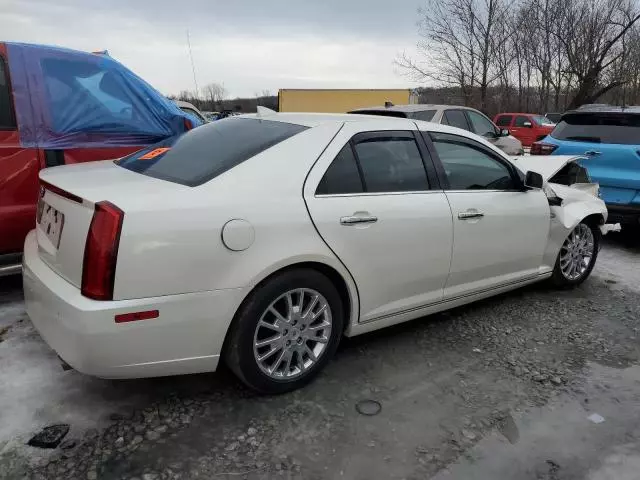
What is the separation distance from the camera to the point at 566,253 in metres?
4.53

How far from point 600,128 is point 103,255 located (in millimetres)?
6139

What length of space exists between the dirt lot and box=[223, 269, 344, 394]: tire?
0.46ft

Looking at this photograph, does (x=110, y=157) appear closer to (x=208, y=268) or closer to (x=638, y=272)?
(x=208, y=268)

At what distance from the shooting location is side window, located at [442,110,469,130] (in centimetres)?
952

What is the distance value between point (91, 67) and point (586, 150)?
5.46 m

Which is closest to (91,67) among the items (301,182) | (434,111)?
(301,182)

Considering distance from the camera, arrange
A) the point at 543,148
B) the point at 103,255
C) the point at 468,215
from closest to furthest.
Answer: the point at 103,255, the point at 468,215, the point at 543,148

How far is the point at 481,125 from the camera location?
35.0ft

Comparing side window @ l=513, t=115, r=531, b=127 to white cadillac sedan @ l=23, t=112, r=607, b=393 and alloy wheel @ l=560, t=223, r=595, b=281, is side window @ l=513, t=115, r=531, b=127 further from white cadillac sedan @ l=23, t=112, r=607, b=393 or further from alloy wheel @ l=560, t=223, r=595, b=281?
white cadillac sedan @ l=23, t=112, r=607, b=393

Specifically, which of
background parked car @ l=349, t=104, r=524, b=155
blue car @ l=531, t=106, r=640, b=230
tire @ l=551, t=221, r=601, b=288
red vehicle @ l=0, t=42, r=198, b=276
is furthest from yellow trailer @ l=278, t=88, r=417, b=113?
red vehicle @ l=0, t=42, r=198, b=276

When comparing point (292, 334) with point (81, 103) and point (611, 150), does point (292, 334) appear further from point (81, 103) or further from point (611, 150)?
point (611, 150)

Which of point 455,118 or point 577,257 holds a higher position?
point 455,118

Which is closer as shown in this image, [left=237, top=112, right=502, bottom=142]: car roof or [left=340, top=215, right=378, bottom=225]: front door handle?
[left=340, top=215, right=378, bottom=225]: front door handle

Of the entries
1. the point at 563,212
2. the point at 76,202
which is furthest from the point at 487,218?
the point at 76,202
